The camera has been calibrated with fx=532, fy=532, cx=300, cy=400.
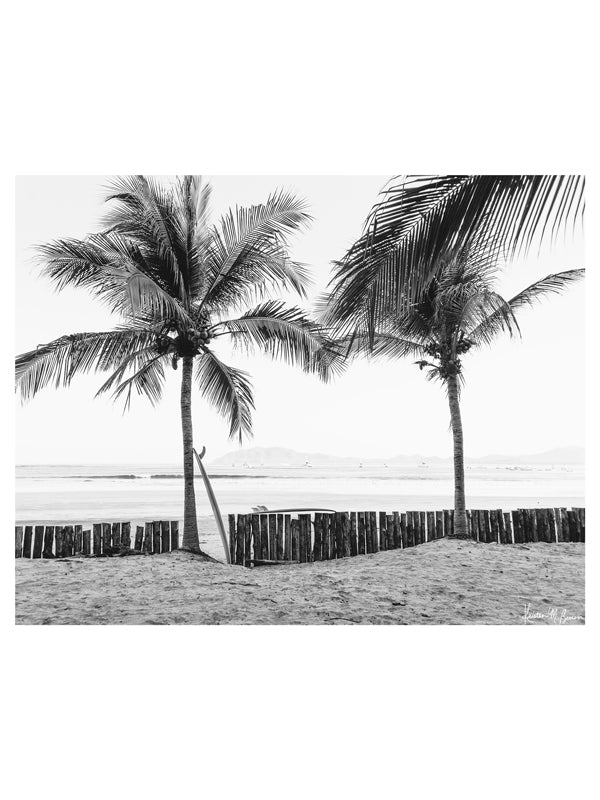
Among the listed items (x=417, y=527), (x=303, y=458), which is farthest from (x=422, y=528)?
(x=303, y=458)

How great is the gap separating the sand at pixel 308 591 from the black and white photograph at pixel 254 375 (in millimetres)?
21

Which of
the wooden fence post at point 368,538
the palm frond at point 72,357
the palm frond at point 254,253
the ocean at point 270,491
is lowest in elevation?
the ocean at point 270,491

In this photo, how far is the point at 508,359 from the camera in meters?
6.47

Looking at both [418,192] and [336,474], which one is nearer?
[418,192]

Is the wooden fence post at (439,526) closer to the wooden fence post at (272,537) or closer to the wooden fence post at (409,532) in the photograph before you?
the wooden fence post at (409,532)

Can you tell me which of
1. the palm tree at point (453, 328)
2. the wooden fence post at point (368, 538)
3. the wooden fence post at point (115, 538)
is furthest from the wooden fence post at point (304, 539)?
the wooden fence post at point (115, 538)

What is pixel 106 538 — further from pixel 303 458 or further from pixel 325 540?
pixel 303 458

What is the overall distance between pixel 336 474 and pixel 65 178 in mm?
24006

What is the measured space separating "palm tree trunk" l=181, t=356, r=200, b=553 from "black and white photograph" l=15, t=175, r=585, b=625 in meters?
0.03

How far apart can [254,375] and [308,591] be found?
2595 mm

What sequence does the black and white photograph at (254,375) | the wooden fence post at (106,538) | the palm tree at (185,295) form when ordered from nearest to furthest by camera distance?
the black and white photograph at (254,375), the palm tree at (185,295), the wooden fence post at (106,538)

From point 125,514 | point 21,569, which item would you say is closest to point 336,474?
point 125,514

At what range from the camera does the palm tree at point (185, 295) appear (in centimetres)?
507
